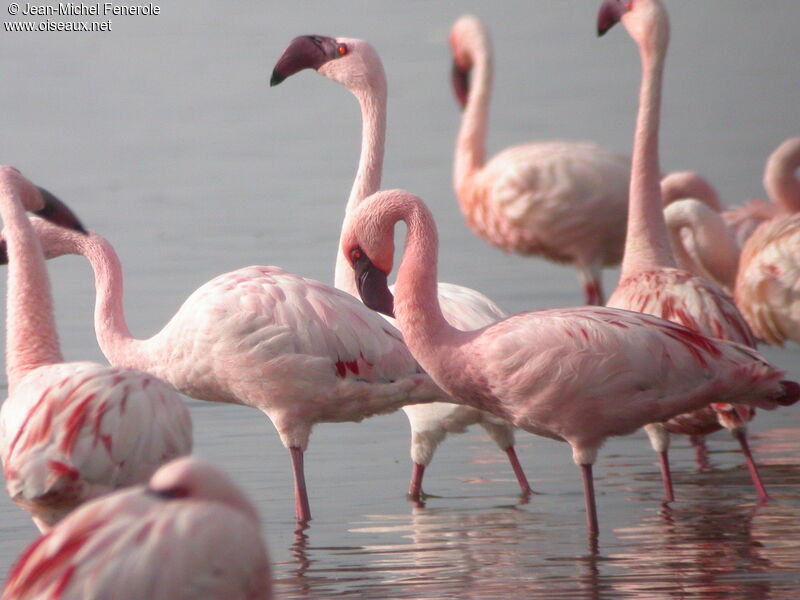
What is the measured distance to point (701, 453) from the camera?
7301 millimetres

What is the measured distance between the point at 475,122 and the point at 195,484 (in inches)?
342

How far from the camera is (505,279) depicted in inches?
551

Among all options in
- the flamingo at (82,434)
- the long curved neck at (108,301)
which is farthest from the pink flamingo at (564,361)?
the long curved neck at (108,301)

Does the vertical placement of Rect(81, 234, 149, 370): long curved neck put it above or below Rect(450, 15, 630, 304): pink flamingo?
below

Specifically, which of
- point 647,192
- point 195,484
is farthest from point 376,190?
point 195,484

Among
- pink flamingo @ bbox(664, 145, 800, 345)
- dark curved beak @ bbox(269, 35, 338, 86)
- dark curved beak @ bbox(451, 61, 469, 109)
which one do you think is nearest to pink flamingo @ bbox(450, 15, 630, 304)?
pink flamingo @ bbox(664, 145, 800, 345)

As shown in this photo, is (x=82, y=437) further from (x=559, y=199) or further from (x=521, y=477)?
(x=559, y=199)

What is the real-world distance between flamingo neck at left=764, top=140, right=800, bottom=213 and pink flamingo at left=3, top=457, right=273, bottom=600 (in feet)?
27.2

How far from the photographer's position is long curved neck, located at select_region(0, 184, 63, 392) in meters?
5.15

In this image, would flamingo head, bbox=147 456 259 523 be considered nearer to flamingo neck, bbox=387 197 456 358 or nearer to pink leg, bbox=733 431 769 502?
flamingo neck, bbox=387 197 456 358

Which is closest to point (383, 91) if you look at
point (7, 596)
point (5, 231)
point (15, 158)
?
point (5, 231)

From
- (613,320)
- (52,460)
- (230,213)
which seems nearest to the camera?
(52,460)

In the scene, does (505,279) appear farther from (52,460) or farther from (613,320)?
(52,460)

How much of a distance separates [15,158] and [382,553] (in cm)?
1574
